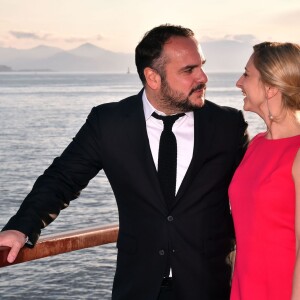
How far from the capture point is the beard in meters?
3.24

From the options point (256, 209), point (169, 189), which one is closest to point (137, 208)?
point (169, 189)

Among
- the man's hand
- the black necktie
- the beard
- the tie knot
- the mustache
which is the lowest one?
the man's hand

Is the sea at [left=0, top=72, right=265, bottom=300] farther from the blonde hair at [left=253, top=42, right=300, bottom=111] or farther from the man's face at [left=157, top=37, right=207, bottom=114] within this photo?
the blonde hair at [left=253, top=42, right=300, bottom=111]

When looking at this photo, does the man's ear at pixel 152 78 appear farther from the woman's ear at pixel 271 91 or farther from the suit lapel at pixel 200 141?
the woman's ear at pixel 271 91

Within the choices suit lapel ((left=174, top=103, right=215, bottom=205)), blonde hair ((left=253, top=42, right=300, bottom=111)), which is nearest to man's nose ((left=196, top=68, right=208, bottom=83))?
suit lapel ((left=174, top=103, right=215, bottom=205))

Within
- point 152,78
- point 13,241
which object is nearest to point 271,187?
point 152,78

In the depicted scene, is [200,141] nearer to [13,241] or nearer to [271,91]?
[271,91]

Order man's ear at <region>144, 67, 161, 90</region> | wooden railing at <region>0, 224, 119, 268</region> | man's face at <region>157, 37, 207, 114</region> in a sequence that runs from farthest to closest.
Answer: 1. man's ear at <region>144, 67, 161, 90</region>
2. man's face at <region>157, 37, 207, 114</region>
3. wooden railing at <region>0, 224, 119, 268</region>

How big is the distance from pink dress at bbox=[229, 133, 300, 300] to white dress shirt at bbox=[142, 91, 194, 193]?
34 cm

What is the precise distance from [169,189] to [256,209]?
20.0 inches

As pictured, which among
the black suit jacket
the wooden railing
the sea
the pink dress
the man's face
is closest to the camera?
the pink dress

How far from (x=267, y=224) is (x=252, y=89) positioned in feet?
1.78

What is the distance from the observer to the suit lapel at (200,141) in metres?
3.15

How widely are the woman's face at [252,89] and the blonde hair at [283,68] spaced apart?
0.13 ft
